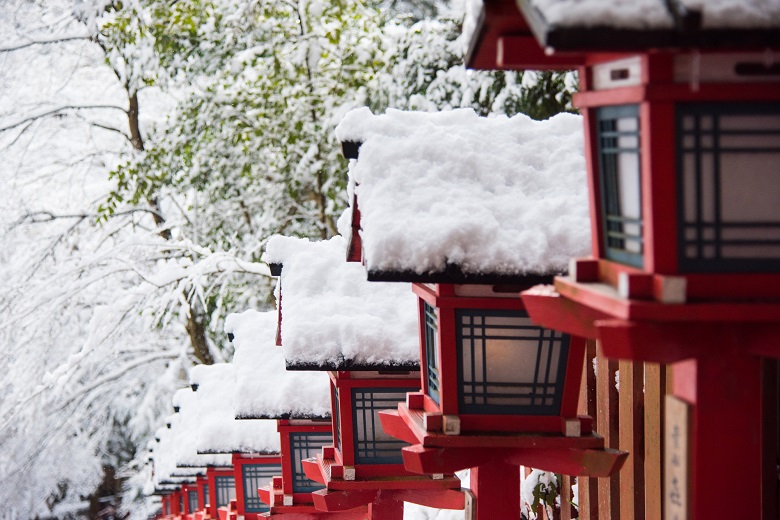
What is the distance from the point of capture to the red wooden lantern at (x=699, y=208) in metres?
1.42

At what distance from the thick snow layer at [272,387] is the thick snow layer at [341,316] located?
0.81m

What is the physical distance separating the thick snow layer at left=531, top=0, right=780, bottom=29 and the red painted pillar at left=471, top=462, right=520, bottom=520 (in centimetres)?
178

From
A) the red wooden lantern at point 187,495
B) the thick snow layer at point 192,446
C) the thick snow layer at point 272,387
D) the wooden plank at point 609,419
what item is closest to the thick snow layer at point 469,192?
the wooden plank at point 609,419

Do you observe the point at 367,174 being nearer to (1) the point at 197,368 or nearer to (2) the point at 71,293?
(1) the point at 197,368

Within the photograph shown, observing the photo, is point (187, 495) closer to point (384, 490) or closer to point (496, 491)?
point (384, 490)

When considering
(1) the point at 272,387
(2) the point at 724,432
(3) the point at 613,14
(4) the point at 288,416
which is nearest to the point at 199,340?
(1) the point at 272,387

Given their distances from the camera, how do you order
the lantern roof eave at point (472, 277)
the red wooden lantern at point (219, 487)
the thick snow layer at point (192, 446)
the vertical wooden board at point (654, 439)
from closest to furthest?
1. the lantern roof eave at point (472, 277)
2. the vertical wooden board at point (654, 439)
3. the thick snow layer at point (192, 446)
4. the red wooden lantern at point (219, 487)

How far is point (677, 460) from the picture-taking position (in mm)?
1690

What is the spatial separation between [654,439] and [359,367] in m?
1.19

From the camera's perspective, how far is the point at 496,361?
8.74ft

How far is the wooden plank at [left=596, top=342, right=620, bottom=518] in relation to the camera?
11.7ft

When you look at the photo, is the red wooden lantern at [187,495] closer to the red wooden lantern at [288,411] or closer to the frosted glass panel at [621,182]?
the red wooden lantern at [288,411]

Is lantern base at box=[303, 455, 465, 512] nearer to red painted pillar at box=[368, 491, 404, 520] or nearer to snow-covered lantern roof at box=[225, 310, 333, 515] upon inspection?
red painted pillar at box=[368, 491, 404, 520]

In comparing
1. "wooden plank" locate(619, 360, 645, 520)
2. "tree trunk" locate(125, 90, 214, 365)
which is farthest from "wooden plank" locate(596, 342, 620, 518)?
"tree trunk" locate(125, 90, 214, 365)
